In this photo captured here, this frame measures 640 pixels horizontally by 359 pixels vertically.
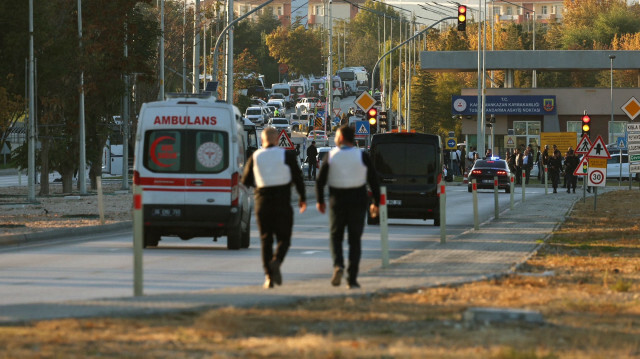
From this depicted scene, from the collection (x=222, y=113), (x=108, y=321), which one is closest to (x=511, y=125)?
(x=222, y=113)

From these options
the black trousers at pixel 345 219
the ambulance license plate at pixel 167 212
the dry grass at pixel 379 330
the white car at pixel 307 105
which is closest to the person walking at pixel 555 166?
the ambulance license plate at pixel 167 212

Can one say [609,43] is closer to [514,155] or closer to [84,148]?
[514,155]

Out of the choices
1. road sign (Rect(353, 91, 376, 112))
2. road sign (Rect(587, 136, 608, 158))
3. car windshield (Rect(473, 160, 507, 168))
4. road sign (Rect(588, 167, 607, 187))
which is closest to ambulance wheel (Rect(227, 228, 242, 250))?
road sign (Rect(588, 167, 607, 187))

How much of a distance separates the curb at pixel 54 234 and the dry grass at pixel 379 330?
10941mm

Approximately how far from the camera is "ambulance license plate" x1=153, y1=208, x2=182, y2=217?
2091 cm

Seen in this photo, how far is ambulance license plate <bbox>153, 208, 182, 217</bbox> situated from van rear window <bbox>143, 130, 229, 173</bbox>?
0.63 m

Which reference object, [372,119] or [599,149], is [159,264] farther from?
Result: [372,119]

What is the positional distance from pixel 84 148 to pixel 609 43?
100789 mm

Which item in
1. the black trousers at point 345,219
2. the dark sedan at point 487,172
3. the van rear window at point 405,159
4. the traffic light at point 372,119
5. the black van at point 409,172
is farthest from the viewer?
the dark sedan at point 487,172

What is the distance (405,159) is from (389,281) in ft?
47.3

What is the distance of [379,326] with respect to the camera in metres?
10.6

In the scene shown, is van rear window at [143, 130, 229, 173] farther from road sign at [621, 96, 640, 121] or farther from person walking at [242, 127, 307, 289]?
road sign at [621, 96, 640, 121]

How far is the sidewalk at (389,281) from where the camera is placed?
11.6m

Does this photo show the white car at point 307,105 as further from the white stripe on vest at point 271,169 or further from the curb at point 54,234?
the white stripe on vest at point 271,169
